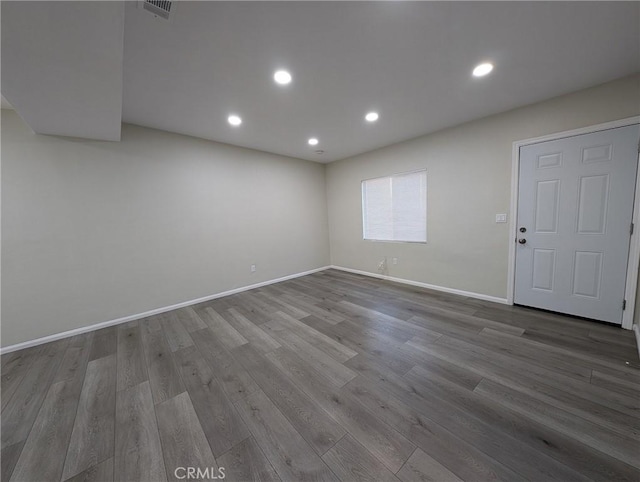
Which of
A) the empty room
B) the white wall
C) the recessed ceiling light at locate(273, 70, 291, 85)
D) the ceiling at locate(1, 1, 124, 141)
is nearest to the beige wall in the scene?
the empty room

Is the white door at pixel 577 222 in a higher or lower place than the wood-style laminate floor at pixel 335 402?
higher

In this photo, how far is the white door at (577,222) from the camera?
226 cm

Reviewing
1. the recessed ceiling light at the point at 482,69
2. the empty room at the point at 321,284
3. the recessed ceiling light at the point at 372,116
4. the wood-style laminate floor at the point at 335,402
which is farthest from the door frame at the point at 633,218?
the recessed ceiling light at the point at 372,116

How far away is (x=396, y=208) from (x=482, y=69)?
7.74ft

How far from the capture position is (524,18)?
4.88ft

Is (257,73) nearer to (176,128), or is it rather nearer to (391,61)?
(391,61)

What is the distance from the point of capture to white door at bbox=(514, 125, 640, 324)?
2.26 meters

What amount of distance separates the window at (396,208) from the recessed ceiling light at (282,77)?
264 cm

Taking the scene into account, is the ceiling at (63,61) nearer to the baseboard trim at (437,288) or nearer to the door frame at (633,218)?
the door frame at (633,218)

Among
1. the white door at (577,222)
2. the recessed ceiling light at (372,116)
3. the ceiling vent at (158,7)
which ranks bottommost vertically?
the white door at (577,222)

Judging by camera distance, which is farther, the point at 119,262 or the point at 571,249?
the point at 119,262

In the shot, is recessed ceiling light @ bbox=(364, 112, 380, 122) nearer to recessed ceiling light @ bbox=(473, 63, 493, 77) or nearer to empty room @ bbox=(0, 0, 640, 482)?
empty room @ bbox=(0, 0, 640, 482)

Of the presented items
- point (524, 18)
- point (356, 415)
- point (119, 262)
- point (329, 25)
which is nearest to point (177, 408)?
point (356, 415)

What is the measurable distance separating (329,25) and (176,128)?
2588mm
